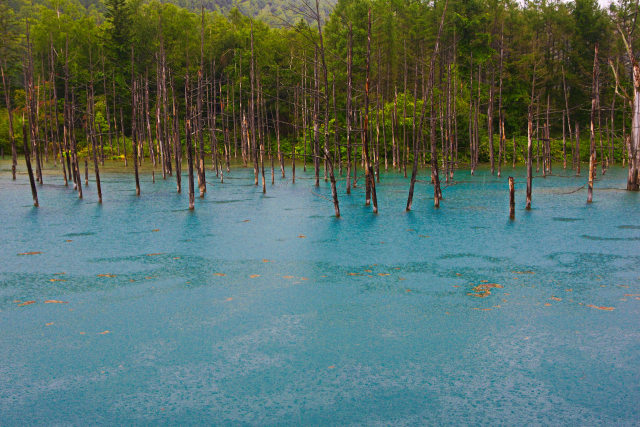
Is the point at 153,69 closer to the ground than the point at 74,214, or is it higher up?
higher up

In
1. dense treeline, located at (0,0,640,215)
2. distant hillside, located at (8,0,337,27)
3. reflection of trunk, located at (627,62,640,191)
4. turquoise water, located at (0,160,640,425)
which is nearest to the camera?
turquoise water, located at (0,160,640,425)

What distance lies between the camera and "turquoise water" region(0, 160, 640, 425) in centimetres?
717

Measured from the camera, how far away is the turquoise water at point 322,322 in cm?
717

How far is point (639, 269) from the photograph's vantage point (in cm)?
1366

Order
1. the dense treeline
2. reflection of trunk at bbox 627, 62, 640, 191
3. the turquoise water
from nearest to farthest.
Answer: the turquoise water
reflection of trunk at bbox 627, 62, 640, 191
the dense treeline

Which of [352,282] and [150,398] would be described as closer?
[150,398]

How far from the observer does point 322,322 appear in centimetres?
1013

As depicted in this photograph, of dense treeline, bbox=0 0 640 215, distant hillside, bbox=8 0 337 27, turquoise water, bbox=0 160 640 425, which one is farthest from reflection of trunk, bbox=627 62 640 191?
distant hillside, bbox=8 0 337 27

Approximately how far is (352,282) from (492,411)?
6.10m

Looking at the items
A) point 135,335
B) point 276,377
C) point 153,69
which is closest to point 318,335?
point 276,377

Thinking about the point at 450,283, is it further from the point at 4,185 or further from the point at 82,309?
the point at 4,185

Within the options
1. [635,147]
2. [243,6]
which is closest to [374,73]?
[635,147]

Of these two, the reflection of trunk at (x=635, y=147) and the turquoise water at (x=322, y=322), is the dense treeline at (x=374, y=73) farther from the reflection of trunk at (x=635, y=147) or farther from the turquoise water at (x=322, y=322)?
the turquoise water at (x=322, y=322)

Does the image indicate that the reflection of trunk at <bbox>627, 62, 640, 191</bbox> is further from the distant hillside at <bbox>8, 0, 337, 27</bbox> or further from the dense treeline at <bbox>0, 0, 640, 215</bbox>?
the distant hillside at <bbox>8, 0, 337, 27</bbox>
